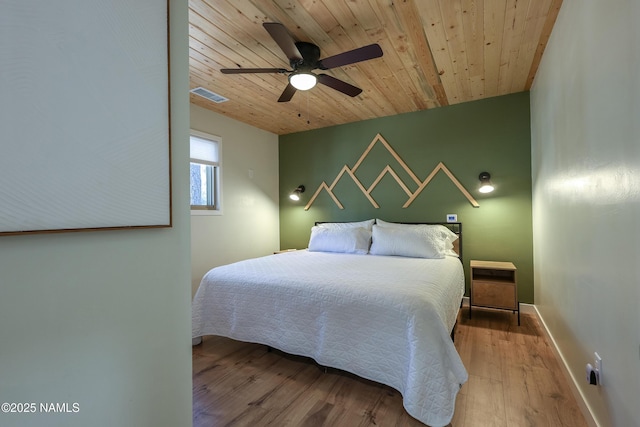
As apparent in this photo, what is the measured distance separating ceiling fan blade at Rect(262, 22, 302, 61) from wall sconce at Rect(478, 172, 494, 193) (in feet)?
8.23

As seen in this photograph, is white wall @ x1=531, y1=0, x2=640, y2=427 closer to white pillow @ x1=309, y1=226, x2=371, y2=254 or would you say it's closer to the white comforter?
the white comforter

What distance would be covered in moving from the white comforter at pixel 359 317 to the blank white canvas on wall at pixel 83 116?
1333 millimetres

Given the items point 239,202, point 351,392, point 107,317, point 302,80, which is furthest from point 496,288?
point 239,202

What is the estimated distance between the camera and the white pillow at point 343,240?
352 cm

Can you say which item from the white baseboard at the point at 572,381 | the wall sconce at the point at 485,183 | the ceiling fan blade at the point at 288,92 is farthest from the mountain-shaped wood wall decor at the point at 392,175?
the ceiling fan blade at the point at 288,92

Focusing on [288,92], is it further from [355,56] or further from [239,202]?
[239,202]

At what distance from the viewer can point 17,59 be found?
643 millimetres

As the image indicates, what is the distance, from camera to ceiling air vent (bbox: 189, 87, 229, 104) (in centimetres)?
306

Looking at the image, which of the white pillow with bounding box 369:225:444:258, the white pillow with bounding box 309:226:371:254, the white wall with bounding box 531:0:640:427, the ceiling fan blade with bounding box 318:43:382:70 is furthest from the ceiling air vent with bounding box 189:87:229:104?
the white wall with bounding box 531:0:640:427

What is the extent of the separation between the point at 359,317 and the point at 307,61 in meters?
1.95

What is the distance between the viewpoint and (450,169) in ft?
11.8

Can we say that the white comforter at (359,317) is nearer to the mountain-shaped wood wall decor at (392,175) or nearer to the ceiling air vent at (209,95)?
the mountain-shaped wood wall decor at (392,175)

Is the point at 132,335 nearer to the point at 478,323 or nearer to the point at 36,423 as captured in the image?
the point at 36,423

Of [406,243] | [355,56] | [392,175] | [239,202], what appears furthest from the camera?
[239,202]
